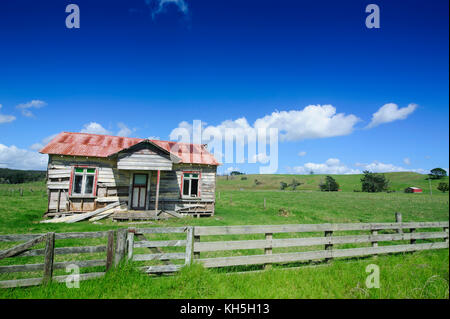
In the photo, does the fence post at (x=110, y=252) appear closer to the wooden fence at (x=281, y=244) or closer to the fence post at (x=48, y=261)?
the fence post at (x=48, y=261)

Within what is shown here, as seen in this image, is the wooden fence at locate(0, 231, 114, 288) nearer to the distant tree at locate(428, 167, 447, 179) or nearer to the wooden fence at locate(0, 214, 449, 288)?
the wooden fence at locate(0, 214, 449, 288)

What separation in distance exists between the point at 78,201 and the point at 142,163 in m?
5.06

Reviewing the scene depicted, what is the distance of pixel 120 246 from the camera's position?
16.7 feet

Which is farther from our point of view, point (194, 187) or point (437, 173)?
point (437, 173)

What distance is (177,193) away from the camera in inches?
693

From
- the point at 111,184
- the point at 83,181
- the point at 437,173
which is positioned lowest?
the point at 111,184

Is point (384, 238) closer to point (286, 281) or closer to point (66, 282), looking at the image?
point (286, 281)

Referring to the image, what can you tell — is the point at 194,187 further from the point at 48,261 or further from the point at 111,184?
the point at 48,261

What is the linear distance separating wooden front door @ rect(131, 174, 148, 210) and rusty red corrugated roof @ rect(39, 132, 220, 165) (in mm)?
2482

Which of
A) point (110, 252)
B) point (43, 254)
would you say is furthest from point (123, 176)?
point (110, 252)

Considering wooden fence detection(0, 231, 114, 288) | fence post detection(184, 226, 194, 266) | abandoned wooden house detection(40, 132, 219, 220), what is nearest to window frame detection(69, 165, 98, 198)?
abandoned wooden house detection(40, 132, 219, 220)

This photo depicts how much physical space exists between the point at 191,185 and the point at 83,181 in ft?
24.6

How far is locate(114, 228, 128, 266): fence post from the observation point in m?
5.03
